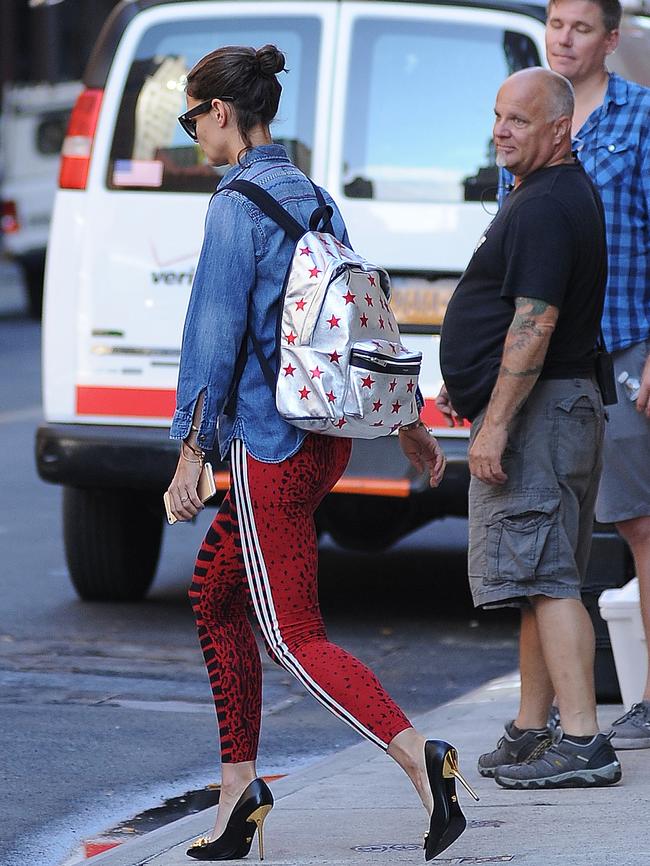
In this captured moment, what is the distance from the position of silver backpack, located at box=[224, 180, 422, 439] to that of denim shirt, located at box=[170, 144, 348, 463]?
0.10 feet

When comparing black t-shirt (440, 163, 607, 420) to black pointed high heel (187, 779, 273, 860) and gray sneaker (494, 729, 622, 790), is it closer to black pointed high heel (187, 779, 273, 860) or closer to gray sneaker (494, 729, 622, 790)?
gray sneaker (494, 729, 622, 790)

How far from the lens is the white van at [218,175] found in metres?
6.50

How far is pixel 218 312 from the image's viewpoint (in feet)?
12.3

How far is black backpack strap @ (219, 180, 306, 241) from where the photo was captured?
3.79m

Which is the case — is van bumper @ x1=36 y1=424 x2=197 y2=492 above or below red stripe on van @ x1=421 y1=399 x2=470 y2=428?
below

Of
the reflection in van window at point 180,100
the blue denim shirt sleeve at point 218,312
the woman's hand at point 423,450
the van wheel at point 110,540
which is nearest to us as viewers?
the blue denim shirt sleeve at point 218,312

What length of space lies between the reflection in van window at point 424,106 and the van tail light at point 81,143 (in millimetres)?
971

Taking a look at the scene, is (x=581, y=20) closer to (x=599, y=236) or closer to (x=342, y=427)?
A: (x=599, y=236)

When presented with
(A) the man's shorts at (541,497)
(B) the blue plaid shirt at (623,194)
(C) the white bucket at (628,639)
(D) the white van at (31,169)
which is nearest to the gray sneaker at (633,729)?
(C) the white bucket at (628,639)

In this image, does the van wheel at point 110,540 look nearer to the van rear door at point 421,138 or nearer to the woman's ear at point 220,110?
the van rear door at point 421,138

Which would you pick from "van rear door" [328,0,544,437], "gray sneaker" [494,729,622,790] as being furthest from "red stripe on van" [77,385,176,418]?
"gray sneaker" [494,729,622,790]

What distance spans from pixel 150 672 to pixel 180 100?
2078 mm

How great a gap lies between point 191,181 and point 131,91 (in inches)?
17.4

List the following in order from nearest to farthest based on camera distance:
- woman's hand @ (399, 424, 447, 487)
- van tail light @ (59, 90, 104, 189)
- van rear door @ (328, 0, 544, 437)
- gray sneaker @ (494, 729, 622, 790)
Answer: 1. woman's hand @ (399, 424, 447, 487)
2. gray sneaker @ (494, 729, 622, 790)
3. van rear door @ (328, 0, 544, 437)
4. van tail light @ (59, 90, 104, 189)
